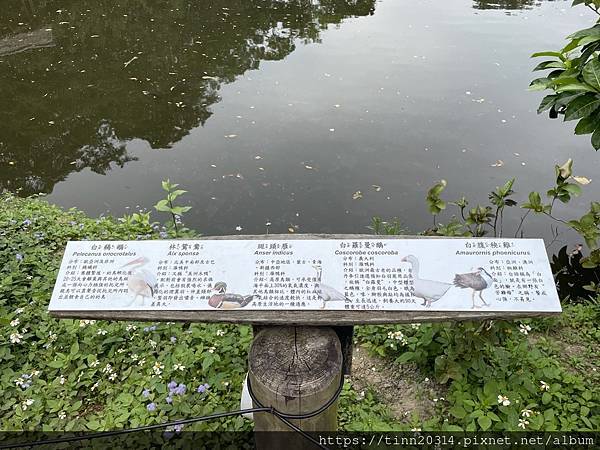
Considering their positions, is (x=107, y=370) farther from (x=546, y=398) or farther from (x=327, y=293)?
(x=546, y=398)

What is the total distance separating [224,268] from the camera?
1883mm

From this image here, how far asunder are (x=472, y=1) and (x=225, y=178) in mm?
7515

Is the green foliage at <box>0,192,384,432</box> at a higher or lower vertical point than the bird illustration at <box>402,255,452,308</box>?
lower

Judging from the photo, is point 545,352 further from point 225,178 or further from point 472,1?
point 472,1

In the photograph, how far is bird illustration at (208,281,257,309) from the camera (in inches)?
69.7

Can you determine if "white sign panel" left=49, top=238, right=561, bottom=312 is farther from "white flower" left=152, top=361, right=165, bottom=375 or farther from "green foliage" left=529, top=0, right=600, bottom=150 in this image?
"white flower" left=152, top=361, right=165, bottom=375

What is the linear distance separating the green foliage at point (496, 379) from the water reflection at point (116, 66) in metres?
3.94

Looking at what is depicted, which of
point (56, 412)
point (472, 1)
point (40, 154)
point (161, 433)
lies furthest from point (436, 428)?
point (472, 1)

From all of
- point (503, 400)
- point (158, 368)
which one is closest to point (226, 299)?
point (158, 368)

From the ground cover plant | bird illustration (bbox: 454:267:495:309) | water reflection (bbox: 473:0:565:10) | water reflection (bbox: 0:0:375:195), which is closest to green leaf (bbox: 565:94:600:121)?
the ground cover plant

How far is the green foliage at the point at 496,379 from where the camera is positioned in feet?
7.64

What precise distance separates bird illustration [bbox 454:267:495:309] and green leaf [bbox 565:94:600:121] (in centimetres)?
84

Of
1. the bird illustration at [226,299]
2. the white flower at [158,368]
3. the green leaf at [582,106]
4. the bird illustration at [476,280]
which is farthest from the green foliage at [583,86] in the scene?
the white flower at [158,368]

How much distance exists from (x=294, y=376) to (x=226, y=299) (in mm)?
369
